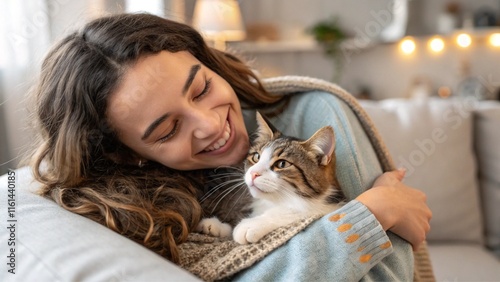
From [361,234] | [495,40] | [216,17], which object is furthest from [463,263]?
[495,40]

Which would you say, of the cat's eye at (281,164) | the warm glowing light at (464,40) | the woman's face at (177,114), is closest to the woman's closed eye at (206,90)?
the woman's face at (177,114)

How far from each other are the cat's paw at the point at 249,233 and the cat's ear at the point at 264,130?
26 centimetres

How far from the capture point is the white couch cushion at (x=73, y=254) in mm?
736

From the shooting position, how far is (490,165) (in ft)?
6.13

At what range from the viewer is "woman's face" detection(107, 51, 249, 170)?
98cm

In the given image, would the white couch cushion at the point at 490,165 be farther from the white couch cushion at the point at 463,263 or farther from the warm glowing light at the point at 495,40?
the warm glowing light at the point at 495,40

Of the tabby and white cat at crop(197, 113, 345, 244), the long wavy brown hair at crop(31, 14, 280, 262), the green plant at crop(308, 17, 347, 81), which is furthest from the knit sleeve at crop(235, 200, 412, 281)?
the green plant at crop(308, 17, 347, 81)

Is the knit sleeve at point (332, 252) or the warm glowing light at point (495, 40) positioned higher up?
the knit sleeve at point (332, 252)

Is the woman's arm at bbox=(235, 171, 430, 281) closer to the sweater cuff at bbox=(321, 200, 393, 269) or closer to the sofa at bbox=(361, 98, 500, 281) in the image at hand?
the sweater cuff at bbox=(321, 200, 393, 269)

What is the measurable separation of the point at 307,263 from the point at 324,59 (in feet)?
12.1

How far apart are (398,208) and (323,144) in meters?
0.21

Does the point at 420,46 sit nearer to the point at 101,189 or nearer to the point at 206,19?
the point at 206,19

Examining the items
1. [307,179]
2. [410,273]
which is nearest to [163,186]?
[307,179]

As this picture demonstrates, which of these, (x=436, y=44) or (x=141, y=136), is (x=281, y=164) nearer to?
(x=141, y=136)
